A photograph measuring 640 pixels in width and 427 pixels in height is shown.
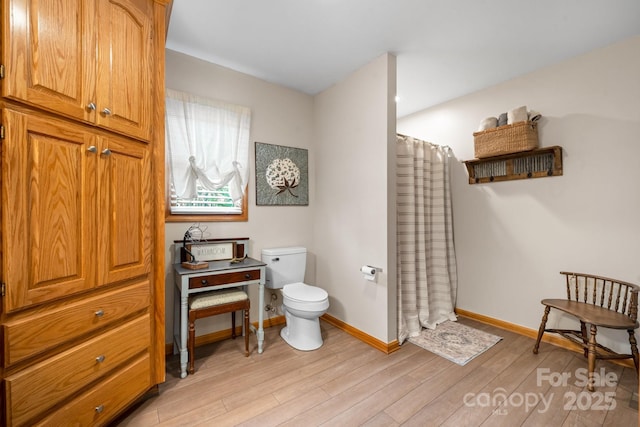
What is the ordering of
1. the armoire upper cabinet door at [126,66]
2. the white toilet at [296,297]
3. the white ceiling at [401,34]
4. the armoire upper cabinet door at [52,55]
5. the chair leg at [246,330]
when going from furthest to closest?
1. the white toilet at [296,297]
2. the chair leg at [246,330]
3. the white ceiling at [401,34]
4. the armoire upper cabinet door at [126,66]
5. the armoire upper cabinet door at [52,55]

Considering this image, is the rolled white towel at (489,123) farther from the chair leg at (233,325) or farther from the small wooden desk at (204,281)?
the chair leg at (233,325)

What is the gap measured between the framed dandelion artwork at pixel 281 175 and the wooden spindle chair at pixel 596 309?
2423 mm

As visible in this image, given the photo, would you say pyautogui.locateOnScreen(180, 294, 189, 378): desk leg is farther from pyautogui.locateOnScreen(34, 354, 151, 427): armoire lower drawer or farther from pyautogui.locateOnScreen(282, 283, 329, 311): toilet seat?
pyautogui.locateOnScreen(282, 283, 329, 311): toilet seat

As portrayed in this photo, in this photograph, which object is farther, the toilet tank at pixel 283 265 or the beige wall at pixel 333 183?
the toilet tank at pixel 283 265

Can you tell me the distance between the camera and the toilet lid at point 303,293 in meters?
2.26

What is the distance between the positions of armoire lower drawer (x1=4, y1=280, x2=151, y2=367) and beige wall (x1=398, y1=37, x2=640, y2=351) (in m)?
3.11

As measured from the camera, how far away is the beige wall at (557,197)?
80.9 inches

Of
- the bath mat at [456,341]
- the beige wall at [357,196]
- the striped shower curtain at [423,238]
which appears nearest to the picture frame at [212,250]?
the beige wall at [357,196]

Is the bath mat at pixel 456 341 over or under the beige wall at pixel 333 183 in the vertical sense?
under

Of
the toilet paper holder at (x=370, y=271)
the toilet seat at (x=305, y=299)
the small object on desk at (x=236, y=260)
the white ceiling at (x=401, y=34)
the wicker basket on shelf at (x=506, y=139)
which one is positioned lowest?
the toilet seat at (x=305, y=299)

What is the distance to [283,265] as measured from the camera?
102 inches

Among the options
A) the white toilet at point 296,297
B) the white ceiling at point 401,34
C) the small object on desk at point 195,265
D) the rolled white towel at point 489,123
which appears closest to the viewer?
the white ceiling at point 401,34

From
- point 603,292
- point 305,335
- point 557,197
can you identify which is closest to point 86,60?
point 305,335

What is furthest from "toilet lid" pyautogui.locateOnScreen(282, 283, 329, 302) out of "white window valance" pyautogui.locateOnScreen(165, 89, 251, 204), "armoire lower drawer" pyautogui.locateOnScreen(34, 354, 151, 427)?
"armoire lower drawer" pyautogui.locateOnScreen(34, 354, 151, 427)
